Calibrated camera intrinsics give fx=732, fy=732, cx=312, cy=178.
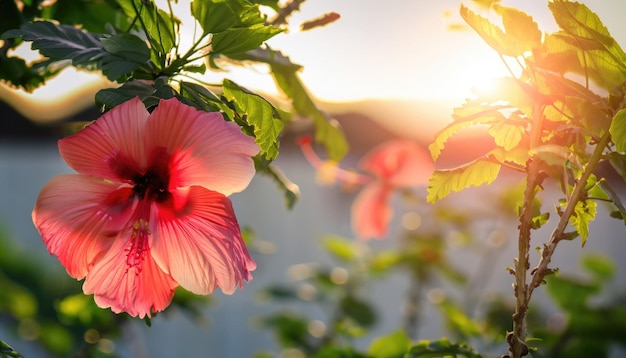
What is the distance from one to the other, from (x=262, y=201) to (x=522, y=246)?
2.95m

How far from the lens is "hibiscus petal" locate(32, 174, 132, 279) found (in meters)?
0.51

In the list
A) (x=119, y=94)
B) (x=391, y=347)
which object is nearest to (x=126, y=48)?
(x=119, y=94)

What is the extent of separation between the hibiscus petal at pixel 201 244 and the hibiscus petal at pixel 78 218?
36 millimetres

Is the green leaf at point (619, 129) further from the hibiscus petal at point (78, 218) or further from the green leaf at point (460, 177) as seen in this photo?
the hibiscus petal at point (78, 218)

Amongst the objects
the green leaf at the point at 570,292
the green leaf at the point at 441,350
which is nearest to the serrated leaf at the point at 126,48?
the green leaf at the point at 441,350

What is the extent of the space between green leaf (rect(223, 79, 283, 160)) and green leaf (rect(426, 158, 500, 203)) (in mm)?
121

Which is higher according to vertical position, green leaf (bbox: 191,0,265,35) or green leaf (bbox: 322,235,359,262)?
green leaf (bbox: 191,0,265,35)

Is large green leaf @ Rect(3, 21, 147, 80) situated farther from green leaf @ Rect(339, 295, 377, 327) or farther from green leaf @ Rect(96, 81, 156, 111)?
green leaf @ Rect(339, 295, 377, 327)

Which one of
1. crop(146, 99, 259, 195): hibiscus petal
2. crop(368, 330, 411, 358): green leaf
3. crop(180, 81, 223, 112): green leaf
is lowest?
crop(368, 330, 411, 358): green leaf

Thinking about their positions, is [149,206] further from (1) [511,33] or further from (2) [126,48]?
(1) [511,33]

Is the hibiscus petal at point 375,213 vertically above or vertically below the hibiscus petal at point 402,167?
below

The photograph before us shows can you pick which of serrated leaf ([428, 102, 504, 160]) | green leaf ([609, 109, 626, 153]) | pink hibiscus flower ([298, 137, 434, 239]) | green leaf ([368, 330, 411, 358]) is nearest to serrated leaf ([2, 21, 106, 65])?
serrated leaf ([428, 102, 504, 160])

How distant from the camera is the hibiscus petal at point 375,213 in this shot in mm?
1545

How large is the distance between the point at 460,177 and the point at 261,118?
16 cm
